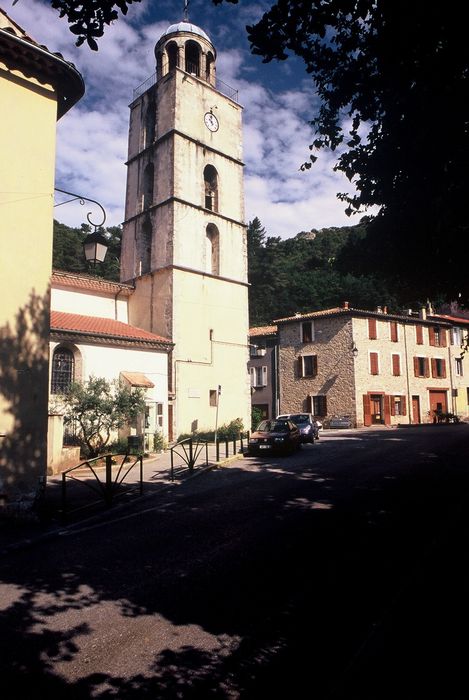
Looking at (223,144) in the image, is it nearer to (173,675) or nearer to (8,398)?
(8,398)

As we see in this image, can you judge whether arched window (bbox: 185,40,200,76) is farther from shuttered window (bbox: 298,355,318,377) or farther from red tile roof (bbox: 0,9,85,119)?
red tile roof (bbox: 0,9,85,119)

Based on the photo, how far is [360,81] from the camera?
7.73 m

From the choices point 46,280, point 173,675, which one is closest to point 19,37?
point 46,280

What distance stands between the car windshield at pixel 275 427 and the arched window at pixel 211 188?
1446cm

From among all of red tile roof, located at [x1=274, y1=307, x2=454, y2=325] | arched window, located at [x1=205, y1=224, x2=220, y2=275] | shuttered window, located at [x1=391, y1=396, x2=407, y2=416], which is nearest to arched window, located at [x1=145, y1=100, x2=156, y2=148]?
arched window, located at [x1=205, y1=224, x2=220, y2=275]

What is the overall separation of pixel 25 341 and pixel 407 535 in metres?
7.39

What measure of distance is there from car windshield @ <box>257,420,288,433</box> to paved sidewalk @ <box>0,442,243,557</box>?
5.15 feet

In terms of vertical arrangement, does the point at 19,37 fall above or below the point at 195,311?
above

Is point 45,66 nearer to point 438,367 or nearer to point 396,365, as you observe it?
point 396,365

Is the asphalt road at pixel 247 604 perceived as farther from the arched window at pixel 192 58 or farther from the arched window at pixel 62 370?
the arched window at pixel 192 58

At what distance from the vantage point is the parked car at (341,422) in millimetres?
32188

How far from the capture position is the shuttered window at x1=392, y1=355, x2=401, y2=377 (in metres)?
35.0

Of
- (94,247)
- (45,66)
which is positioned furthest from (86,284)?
(94,247)

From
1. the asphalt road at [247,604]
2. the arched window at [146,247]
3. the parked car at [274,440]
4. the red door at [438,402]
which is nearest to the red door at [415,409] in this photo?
the red door at [438,402]
